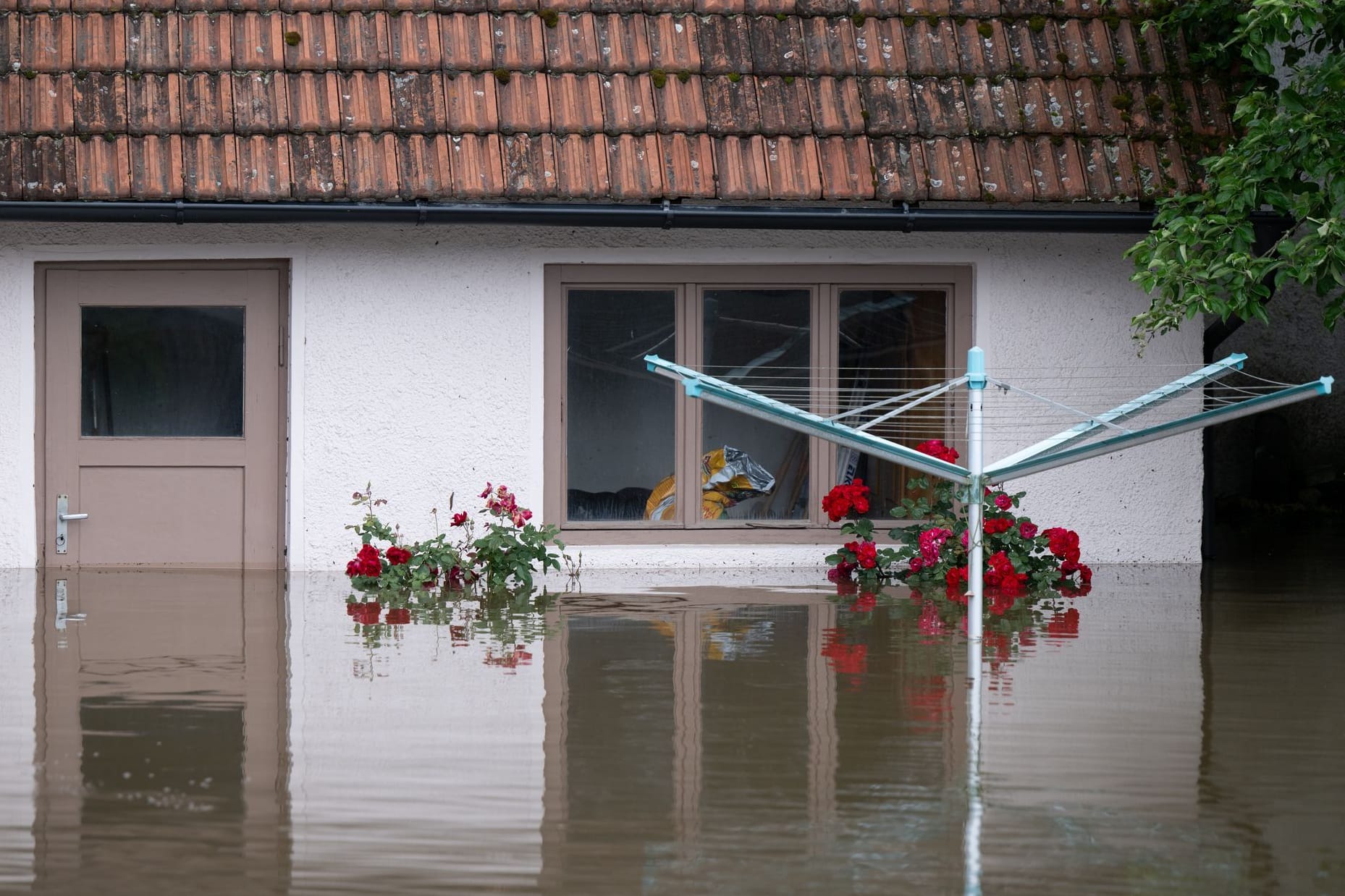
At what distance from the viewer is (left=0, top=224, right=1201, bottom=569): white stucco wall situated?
9.77m

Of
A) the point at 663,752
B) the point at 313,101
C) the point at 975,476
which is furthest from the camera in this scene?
the point at 313,101

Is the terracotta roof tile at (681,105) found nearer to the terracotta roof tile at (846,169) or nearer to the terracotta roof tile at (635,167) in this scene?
the terracotta roof tile at (635,167)

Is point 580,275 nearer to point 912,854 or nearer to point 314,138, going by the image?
point 314,138

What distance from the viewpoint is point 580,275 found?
395 inches

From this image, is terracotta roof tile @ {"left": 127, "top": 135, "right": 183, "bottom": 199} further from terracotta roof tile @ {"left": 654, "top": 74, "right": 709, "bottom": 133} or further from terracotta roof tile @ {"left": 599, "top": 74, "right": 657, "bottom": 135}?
terracotta roof tile @ {"left": 654, "top": 74, "right": 709, "bottom": 133}

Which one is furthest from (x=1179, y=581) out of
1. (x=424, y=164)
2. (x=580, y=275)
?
(x=424, y=164)

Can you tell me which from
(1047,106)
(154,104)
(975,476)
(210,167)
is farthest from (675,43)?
(975,476)

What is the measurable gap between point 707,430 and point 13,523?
153 inches

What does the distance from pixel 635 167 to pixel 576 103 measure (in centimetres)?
52

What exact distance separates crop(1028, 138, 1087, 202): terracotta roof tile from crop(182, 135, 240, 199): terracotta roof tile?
4.28 metres

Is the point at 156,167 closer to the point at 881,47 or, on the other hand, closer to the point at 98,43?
the point at 98,43

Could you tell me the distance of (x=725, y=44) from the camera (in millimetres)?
9977

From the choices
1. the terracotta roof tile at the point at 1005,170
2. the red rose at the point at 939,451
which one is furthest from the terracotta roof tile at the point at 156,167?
the terracotta roof tile at the point at 1005,170

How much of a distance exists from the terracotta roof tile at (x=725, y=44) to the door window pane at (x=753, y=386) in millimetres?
1250
